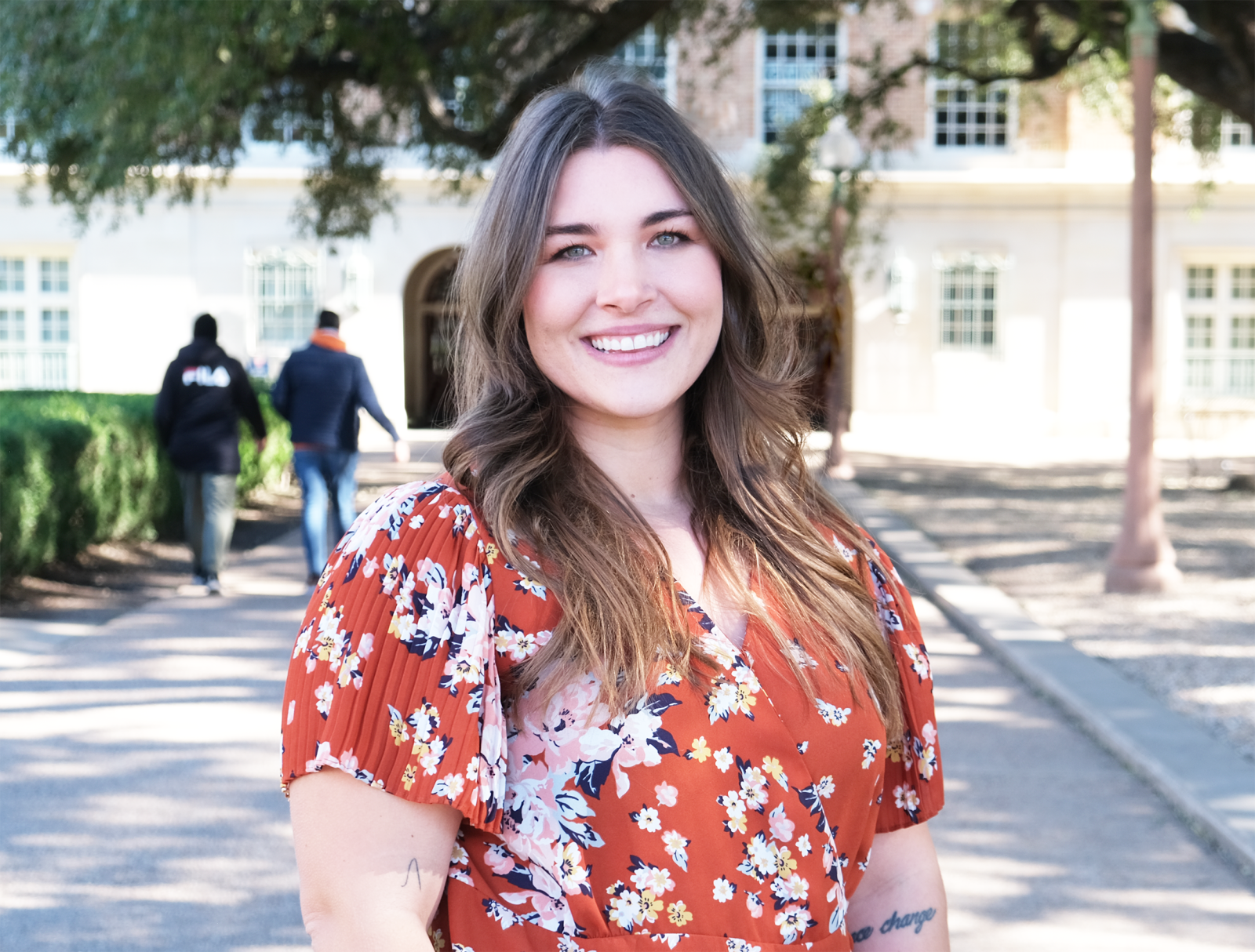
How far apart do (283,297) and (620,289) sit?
2638 cm

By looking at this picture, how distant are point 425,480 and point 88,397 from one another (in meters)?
13.5

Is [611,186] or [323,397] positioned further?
[323,397]

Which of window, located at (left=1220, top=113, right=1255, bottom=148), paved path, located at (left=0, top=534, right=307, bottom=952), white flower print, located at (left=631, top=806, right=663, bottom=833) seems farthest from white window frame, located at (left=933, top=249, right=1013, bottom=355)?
white flower print, located at (left=631, top=806, right=663, bottom=833)

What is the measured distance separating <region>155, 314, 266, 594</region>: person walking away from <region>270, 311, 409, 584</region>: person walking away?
16.7 inches

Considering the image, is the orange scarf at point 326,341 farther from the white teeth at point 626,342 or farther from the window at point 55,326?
the window at point 55,326

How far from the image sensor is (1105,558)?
37.9 feet

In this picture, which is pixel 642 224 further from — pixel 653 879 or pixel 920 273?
pixel 920 273

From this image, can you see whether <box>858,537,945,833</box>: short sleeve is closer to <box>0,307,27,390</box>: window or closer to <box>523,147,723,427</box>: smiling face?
<box>523,147,723,427</box>: smiling face

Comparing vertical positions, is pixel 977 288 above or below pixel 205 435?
above

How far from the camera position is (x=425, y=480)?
1685 millimetres

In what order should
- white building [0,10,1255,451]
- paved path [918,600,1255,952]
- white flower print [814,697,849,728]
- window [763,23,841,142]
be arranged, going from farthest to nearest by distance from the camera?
1. window [763,23,841,142]
2. white building [0,10,1255,451]
3. paved path [918,600,1255,952]
4. white flower print [814,697,849,728]

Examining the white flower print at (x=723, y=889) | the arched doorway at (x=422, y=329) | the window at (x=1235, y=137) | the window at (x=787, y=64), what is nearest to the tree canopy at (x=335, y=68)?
the white flower print at (x=723, y=889)

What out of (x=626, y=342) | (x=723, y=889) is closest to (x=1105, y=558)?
(x=626, y=342)

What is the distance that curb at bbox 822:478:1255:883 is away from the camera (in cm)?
493
